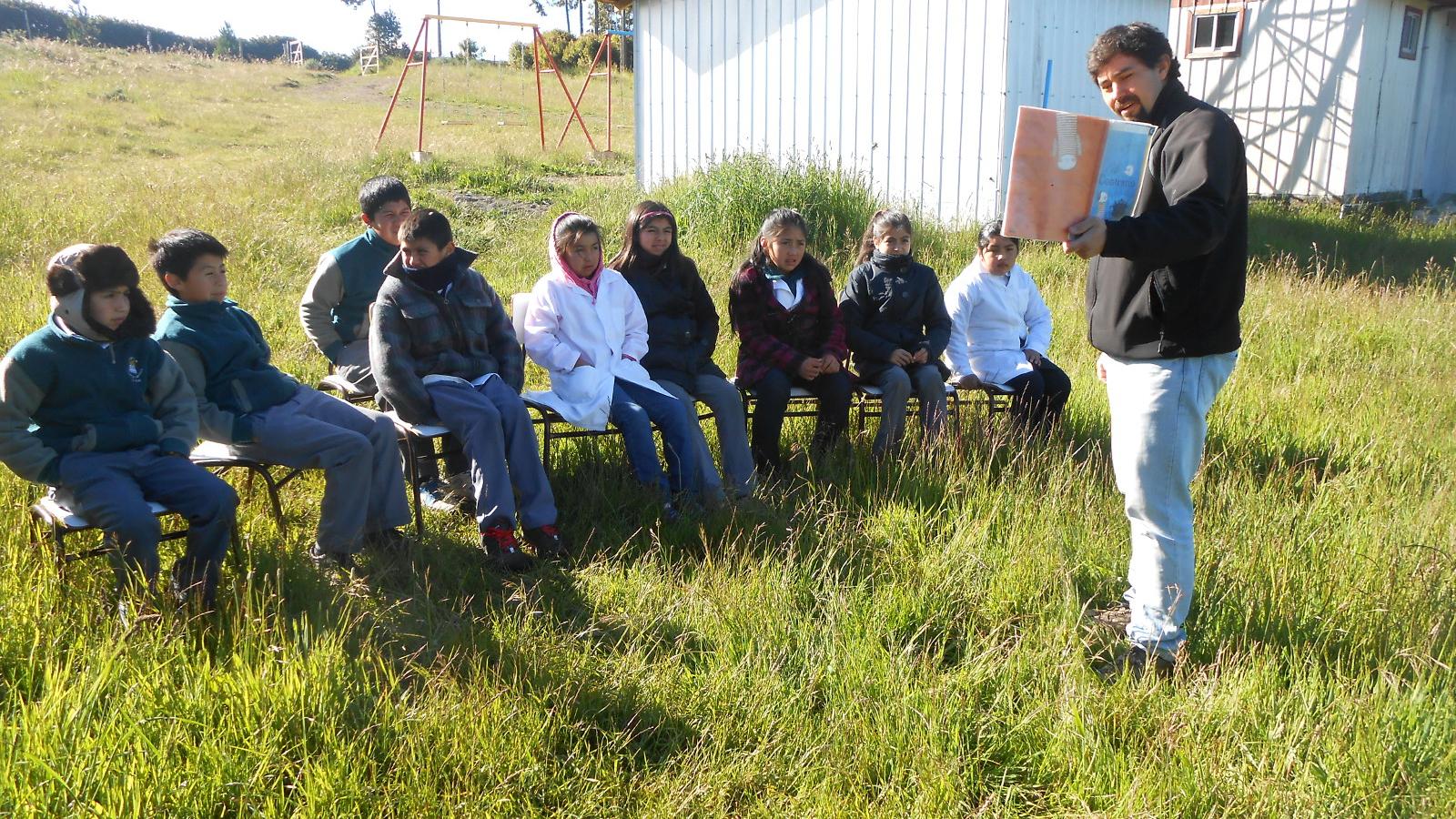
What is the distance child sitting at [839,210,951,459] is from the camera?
17.6ft

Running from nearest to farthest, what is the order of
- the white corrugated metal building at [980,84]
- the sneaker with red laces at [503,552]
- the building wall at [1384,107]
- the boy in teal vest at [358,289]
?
1. the sneaker with red laces at [503,552]
2. the boy in teal vest at [358,289]
3. the white corrugated metal building at [980,84]
4. the building wall at [1384,107]

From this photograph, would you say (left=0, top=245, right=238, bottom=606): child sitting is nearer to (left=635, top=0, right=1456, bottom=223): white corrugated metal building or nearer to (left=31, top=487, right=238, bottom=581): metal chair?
(left=31, top=487, right=238, bottom=581): metal chair

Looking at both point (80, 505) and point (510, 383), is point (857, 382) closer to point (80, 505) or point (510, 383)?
point (510, 383)

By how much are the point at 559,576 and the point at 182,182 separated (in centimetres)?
1138

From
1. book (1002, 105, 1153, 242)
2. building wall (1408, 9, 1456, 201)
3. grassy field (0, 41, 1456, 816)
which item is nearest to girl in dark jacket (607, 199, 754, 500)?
grassy field (0, 41, 1456, 816)

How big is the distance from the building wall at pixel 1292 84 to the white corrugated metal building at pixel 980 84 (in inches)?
0.9

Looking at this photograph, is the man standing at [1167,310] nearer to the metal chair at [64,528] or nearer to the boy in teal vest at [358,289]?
the metal chair at [64,528]

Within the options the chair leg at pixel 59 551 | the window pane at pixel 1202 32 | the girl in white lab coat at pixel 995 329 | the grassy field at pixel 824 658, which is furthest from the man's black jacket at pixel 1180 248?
the window pane at pixel 1202 32

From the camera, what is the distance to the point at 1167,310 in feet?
9.57

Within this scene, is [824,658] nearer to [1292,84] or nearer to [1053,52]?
[1053,52]

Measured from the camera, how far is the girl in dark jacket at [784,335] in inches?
201

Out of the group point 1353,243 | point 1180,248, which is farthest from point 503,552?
point 1353,243

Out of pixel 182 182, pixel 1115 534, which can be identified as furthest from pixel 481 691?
pixel 182 182

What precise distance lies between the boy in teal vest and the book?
10.2 feet
